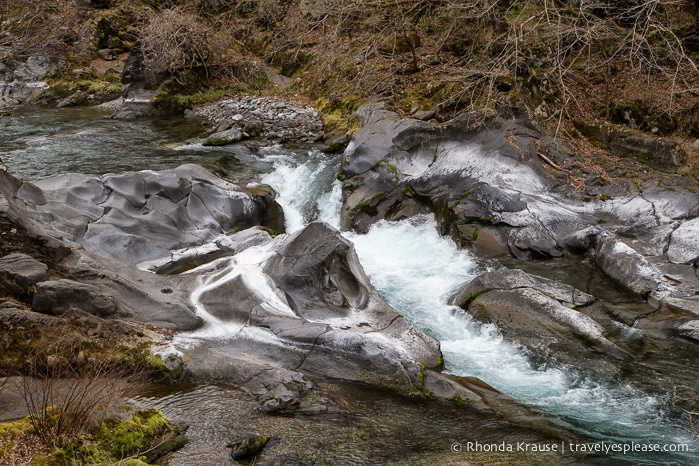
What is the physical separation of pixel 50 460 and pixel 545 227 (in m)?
8.67

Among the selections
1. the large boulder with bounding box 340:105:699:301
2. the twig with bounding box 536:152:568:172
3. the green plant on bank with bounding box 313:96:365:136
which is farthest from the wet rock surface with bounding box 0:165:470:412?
the green plant on bank with bounding box 313:96:365:136

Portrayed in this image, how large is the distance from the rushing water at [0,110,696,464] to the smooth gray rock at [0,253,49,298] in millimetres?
5099

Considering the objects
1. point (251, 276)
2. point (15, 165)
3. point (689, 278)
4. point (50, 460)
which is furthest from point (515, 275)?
point (15, 165)

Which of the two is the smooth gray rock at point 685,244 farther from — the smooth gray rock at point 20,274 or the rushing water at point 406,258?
the smooth gray rock at point 20,274

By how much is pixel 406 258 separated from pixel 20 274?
21.5ft

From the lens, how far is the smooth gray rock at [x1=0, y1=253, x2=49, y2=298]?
21.9 feet

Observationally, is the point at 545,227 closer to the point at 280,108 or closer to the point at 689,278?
the point at 689,278

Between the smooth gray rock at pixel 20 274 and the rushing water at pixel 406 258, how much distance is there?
16.7 ft

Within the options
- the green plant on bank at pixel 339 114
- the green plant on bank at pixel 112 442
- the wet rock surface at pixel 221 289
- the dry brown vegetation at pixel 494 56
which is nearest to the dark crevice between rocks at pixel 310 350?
the wet rock surface at pixel 221 289

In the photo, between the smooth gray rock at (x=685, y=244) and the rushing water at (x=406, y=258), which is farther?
the smooth gray rock at (x=685, y=244)

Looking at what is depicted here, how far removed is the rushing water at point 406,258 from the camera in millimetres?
6281

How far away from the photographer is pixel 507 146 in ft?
39.1

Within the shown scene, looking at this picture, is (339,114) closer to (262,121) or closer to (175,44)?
(262,121)

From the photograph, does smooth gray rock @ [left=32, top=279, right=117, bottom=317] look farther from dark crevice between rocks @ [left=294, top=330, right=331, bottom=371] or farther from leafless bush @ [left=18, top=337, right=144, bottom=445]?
dark crevice between rocks @ [left=294, top=330, right=331, bottom=371]
